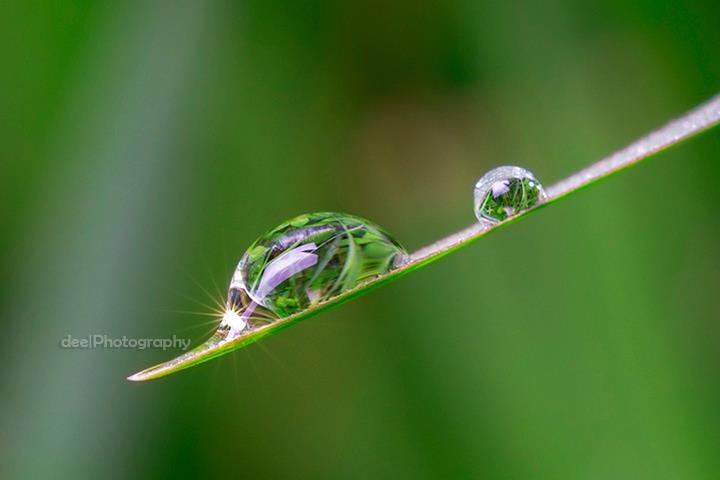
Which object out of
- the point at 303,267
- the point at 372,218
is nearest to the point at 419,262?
the point at 303,267

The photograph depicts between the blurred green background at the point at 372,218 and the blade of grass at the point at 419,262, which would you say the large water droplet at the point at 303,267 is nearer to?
the blade of grass at the point at 419,262

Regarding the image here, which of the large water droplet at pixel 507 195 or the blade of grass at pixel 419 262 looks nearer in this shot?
the blade of grass at pixel 419 262

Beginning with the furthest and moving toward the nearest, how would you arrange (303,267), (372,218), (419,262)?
(372,218) → (303,267) → (419,262)

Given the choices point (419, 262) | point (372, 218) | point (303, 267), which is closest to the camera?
point (419, 262)

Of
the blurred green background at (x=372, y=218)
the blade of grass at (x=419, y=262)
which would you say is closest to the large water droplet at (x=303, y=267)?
the blade of grass at (x=419, y=262)

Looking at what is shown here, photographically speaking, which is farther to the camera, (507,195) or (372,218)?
(372,218)

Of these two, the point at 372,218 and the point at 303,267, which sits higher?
the point at 372,218

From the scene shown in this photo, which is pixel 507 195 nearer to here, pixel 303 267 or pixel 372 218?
pixel 303 267
